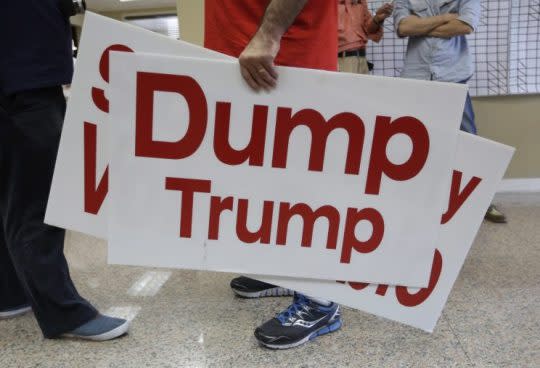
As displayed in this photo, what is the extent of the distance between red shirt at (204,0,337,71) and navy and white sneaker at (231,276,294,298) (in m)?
0.72

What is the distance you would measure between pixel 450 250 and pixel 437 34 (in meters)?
1.17

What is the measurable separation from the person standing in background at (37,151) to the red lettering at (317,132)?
57 cm

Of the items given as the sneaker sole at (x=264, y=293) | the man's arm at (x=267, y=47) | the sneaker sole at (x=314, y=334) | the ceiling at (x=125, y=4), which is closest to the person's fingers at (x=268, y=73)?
the man's arm at (x=267, y=47)

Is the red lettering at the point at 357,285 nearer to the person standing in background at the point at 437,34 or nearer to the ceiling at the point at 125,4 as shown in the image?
the person standing in background at the point at 437,34

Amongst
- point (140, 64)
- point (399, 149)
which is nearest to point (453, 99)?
point (399, 149)

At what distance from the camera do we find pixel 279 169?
801mm

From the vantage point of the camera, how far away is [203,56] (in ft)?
2.52

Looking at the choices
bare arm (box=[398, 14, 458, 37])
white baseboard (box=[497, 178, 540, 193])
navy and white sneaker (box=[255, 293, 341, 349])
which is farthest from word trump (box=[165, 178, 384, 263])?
white baseboard (box=[497, 178, 540, 193])

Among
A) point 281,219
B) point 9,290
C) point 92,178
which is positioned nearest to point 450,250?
point 281,219

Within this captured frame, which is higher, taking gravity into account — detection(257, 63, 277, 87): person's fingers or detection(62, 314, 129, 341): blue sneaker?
detection(257, 63, 277, 87): person's fingers

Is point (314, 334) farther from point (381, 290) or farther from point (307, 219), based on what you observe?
point (307, 219)

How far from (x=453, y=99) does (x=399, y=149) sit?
127mm

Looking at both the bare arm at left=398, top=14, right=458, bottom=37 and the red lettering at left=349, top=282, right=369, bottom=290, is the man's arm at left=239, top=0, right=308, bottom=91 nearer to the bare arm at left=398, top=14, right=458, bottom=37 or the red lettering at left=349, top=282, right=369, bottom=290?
the red lettering at left=349, top=282, right=369, bottom=290

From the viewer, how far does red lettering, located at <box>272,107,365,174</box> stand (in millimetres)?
773
